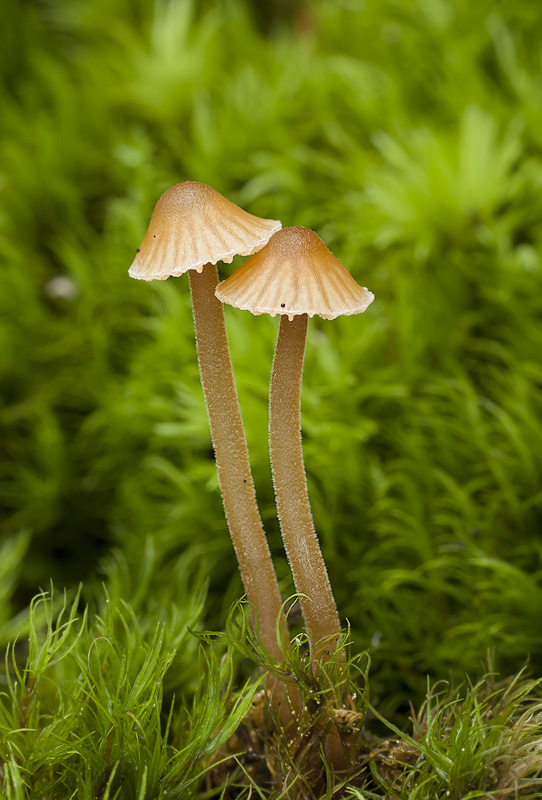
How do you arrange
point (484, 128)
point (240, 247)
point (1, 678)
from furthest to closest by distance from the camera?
point (484, 128) → point (1, 678) → point (240, 247)

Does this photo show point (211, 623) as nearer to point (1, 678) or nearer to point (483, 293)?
point (1, 678)

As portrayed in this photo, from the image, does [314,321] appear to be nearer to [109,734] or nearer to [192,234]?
[192,234]

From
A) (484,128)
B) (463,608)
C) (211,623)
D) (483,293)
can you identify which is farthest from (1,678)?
(484,128)

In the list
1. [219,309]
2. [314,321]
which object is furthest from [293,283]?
[314,321]

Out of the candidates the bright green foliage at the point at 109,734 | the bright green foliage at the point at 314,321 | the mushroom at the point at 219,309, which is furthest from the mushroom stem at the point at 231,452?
the bright green foliage at the point at 314,321

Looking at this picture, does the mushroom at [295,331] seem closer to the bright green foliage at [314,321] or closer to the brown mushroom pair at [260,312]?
the brown mushroom pair at [260,312]

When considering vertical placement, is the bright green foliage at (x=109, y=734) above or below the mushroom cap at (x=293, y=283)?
below

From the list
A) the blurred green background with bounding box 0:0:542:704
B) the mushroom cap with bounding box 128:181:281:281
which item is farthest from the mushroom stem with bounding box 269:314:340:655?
the blurred green background with bounding box 0:0:542:704

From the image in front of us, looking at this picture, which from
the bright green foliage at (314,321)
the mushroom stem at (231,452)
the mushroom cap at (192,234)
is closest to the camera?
the mushroom cap at (192,234)
